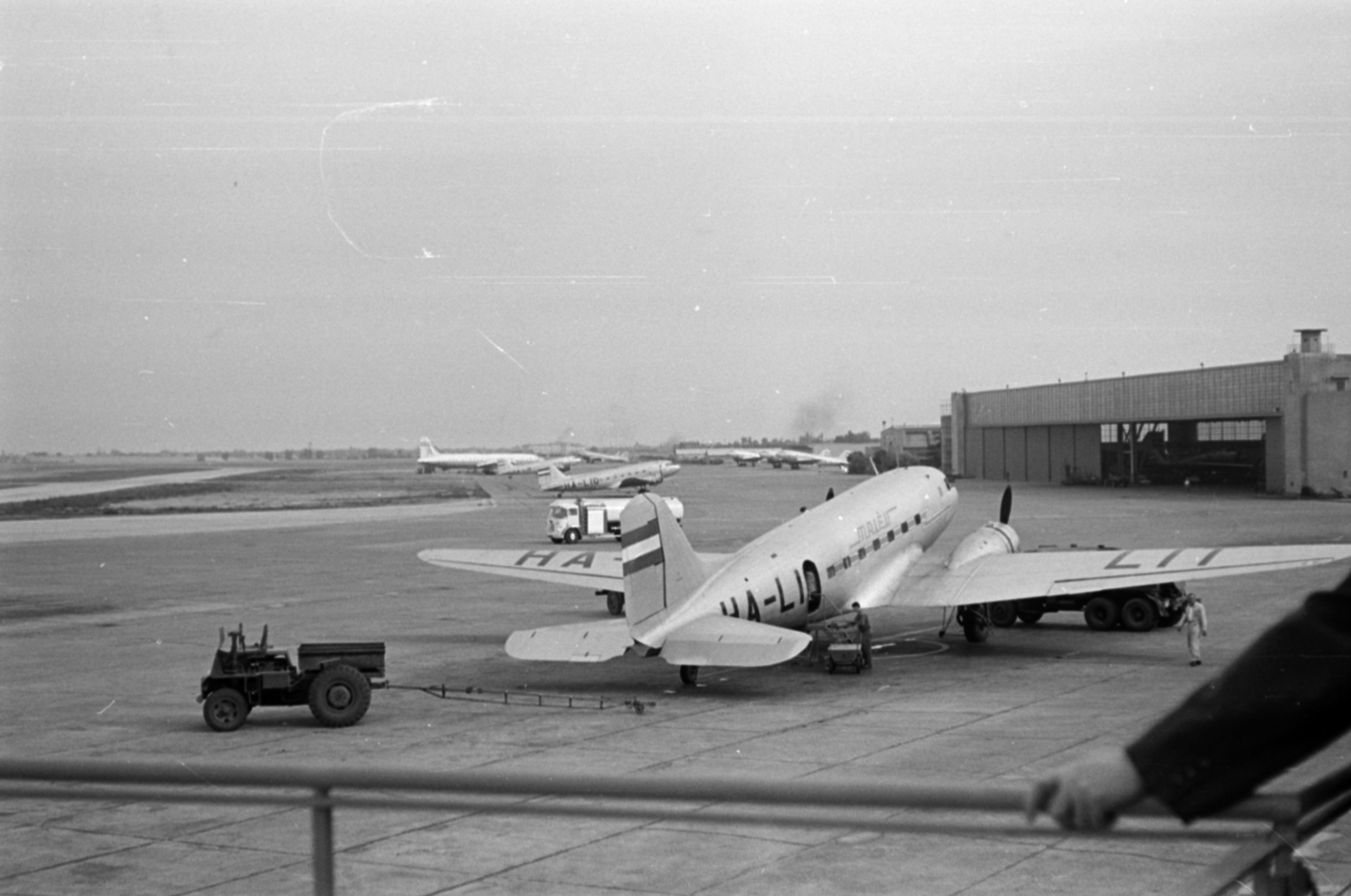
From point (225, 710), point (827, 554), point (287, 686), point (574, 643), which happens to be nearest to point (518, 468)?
point (827, 554)

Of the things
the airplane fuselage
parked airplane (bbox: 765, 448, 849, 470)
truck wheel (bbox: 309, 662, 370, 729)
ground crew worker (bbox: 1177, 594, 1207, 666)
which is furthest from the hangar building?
parked airplane (bbox: 765, 448, 849, 470)

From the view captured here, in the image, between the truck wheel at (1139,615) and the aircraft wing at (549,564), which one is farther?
the aircraft wing at (549,564)

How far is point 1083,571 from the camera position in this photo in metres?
28.2

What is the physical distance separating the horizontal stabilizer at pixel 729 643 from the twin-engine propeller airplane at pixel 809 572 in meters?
0.03

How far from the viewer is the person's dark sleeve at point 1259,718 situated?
314 cm

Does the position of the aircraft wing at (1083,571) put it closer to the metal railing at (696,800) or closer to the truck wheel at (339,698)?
the truck wheel at (339,698)

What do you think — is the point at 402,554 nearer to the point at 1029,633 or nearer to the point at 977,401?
the point at 1029,633

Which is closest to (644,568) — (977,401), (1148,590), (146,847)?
(146,847)

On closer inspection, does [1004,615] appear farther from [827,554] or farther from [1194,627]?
[827,554]

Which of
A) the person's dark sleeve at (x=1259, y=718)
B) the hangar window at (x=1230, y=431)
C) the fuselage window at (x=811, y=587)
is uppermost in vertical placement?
the hangar window at (x=1230, y=431)

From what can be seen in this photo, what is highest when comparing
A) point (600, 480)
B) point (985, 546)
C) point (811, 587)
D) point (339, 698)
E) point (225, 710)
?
point (600, 480)

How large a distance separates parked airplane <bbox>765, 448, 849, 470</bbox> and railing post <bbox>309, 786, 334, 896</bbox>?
Answer: 14537cm

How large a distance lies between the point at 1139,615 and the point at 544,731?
55.9ft

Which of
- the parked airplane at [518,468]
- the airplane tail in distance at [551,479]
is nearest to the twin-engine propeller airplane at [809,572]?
the airplane tail in distance at [551,479]
